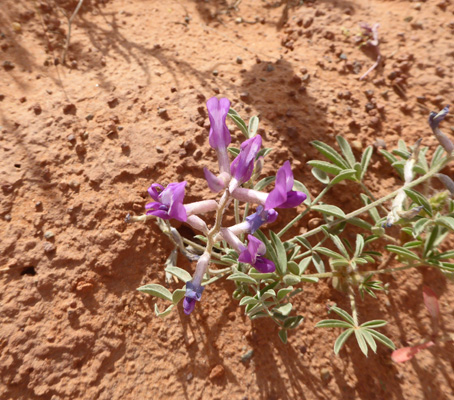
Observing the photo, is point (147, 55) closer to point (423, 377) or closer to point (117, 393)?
point (117, 393)

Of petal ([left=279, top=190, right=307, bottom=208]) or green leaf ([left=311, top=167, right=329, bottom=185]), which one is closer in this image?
petal ([left=279, top=190, right=307, bottom=208])

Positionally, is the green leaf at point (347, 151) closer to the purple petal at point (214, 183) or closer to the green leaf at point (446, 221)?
the green leaf at point (446, 221)

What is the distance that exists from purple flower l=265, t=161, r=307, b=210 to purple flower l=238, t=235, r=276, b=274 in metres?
0.15

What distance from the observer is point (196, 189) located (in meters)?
2.49

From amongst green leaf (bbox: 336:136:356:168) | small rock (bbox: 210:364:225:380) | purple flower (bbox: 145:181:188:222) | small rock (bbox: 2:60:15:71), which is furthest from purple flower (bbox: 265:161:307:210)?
small rock (bbox: 2:60:15:71)

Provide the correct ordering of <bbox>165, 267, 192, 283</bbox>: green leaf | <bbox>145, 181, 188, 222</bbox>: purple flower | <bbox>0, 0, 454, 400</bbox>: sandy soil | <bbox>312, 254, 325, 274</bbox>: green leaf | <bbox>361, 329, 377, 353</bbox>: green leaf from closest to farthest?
<bbox>145, 181, 188, 222</bbox>: purple flower → <bbox>165, 267, 192, 283</bbox>: green leaf → <bbox>361, 329, 377, 353</bbox>: green leaf → <bbox>0, 0, 454, 400</bbox>: sandy soil → <bbox>312, 254, 325, 274</bbox>: green leaf

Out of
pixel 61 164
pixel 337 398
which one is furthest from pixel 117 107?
pixel 337 398

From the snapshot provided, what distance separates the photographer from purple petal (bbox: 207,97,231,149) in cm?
159

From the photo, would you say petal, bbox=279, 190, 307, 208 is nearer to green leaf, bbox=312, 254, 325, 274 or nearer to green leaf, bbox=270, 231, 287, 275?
green leaf, bbox=270, 231, 287, 275

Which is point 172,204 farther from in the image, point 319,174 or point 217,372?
point 319,174

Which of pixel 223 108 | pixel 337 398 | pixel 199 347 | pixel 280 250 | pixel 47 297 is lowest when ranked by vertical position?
pixel 337 398

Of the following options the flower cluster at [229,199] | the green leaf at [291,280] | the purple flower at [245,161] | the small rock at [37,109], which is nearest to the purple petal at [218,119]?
the flower cluster at [229,199]

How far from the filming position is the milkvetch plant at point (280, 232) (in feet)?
4.96

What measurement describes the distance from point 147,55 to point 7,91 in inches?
45.9
